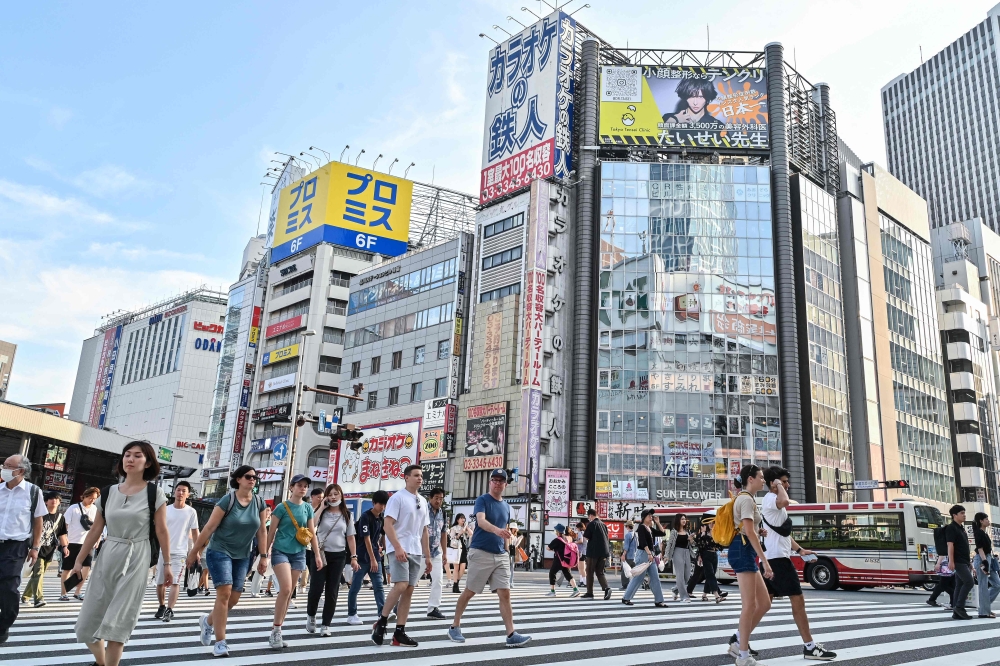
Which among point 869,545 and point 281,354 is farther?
point 281,354

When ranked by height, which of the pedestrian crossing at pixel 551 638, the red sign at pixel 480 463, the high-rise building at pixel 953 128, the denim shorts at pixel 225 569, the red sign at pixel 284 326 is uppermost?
the high-rise building at pixel 953 128

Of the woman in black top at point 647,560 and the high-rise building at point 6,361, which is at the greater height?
the high-rise building at point 6,361

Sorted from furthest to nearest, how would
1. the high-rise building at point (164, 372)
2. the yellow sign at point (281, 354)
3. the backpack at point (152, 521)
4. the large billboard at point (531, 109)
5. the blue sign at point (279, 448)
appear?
1. the high-rise building at point (164, 372)
2. the yellow sign at point (281, 354)
3. the blue sign at point (279, 448)
4. the large billboard at point (531, 109)
5. the backpack at point (152, 521)

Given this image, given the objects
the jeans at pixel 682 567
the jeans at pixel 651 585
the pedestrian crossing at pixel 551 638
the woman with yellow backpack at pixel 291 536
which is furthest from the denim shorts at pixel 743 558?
the jeans at pixel 682 567

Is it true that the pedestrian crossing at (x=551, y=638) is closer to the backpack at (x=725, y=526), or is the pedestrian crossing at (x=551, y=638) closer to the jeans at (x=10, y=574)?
the jeans at (x=10, y=574)

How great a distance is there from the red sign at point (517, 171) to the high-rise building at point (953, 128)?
10361 centimetres

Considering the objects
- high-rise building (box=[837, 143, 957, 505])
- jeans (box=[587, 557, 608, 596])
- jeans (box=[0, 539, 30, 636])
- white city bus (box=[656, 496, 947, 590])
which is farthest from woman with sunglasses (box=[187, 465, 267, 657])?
high-rise building (box=[837, 143, 957, 505])

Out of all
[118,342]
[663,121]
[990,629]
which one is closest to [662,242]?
[663,121]

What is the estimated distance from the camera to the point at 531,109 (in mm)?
52406

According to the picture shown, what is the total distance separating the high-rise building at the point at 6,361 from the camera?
446ft

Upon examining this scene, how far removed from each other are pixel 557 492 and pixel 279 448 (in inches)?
1126

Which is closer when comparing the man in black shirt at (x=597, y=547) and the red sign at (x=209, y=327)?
the man in black shirt at (x=597, y=547)

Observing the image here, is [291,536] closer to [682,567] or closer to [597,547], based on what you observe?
[597,547]

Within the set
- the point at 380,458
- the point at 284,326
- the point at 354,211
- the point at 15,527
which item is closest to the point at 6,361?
the point at 284,326
